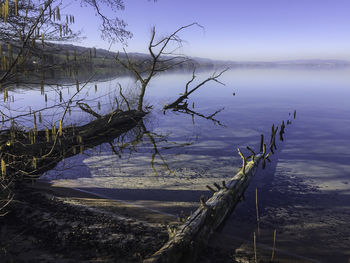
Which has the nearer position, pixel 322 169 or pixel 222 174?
pixel 222 174

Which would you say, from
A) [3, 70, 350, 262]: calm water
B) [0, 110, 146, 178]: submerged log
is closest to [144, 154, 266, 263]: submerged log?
[3, 70, 350, 262]: calm water

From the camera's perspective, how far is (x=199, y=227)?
17.2 ft

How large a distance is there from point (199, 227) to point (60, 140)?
24.6 feet

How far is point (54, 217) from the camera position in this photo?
20.3ft

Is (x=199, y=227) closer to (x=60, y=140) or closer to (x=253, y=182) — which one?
(x=253, y=182)

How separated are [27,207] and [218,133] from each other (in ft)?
39.4

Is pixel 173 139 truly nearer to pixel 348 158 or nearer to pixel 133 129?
pixel 133 129

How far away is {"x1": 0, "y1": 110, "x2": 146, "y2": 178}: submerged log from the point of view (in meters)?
8.22

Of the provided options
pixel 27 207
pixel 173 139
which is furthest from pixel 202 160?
pixel 27 207

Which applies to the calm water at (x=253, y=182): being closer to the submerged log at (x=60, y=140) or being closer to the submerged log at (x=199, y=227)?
the submerged log at (x=199, y=227)

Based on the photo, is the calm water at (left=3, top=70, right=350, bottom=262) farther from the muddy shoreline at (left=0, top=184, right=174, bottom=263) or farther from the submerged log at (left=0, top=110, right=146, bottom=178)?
the muddy shoreline at (left=0, top=184, right=174, bottom=263)

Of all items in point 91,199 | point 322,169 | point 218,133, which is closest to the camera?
point 91,199

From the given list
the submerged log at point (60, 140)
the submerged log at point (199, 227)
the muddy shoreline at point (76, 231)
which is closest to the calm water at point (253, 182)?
the submerged log at point (199, 227)

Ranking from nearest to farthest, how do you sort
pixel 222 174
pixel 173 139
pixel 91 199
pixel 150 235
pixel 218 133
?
1. pixel 150 235
2. pixel 91 199
3. pixel 222 174
4. pixel 173 139
5. pixel 218 133
